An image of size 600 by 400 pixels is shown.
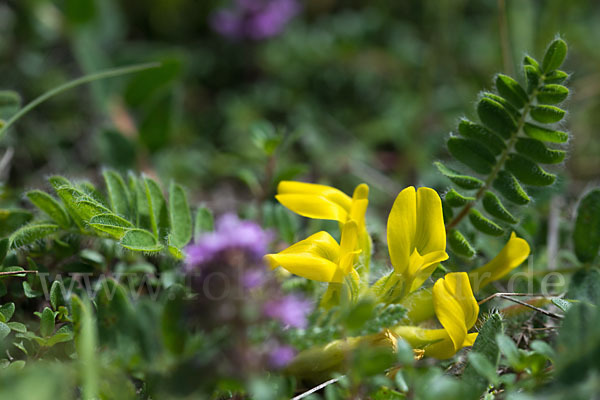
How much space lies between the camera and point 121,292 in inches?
59.2

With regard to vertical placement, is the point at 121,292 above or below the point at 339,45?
below

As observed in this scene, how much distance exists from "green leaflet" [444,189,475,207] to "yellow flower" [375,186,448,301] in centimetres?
20

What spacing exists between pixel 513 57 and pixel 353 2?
178 centimetres

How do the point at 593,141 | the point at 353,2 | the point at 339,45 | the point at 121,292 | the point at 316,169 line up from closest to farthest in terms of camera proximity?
the point at 121,292
the point at 316,169
the point at 593,141
the point at 339,45
the point at 353,2

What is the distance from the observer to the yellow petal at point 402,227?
5.61ft

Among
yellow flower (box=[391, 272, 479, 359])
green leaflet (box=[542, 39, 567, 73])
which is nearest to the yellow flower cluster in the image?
yellow flower (box=[391, 272, 479, 359])

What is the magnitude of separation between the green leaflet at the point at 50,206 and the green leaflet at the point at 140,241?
0.35m

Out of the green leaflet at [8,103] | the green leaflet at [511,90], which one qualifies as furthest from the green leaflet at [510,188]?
the green leaflet at [8,103]

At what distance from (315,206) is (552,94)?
0.86 m

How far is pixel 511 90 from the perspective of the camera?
1.91m

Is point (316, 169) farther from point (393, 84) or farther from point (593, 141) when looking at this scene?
point (593, 141)

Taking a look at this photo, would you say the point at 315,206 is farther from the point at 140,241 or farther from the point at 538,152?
the point at 538,152

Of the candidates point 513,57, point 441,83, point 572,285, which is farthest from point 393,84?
point 572,285

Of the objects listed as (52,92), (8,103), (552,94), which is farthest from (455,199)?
(8,103)
